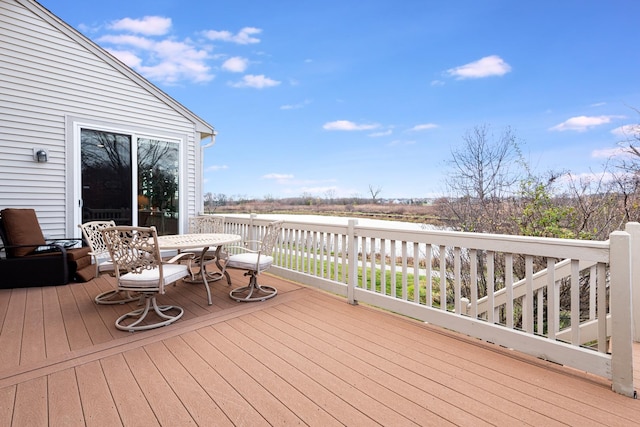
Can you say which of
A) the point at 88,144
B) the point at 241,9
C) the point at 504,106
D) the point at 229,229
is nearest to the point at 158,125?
the point at 88,144

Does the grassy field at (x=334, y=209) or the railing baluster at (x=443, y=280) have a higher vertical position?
the grassy field at (x=334, y=209)

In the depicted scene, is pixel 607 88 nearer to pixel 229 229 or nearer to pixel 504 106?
pixel 504 106

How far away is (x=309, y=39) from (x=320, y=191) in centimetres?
979

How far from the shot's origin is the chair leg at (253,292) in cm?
348

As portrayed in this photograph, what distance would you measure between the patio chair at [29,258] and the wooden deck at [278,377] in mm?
1293

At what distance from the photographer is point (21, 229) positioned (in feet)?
13.4

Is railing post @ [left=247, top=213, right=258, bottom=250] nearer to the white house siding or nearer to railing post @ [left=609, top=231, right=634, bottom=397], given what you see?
the white house siding

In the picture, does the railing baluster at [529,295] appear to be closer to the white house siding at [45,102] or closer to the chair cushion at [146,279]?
the chair cushion at [146,279]

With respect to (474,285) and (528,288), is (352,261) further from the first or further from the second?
(528,288)

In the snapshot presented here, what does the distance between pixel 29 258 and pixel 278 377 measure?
4.14 m

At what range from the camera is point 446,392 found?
1781 millimetres

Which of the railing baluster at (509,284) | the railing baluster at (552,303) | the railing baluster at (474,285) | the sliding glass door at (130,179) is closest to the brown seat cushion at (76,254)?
the sliding glass door at (130,179)

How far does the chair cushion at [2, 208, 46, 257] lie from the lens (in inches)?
157

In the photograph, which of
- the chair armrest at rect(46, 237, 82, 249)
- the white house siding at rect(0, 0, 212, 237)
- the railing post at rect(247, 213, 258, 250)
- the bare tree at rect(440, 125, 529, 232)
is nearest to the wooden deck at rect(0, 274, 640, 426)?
the chair armrest at rect(46, 237, 82, 249)
